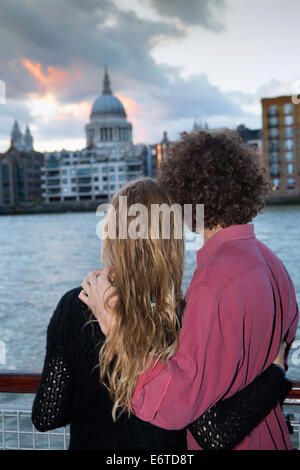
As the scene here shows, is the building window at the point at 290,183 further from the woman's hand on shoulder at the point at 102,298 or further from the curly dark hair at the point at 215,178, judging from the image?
the woman's hand on shoulder at the point at 102,298

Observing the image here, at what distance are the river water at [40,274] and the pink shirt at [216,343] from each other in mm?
169

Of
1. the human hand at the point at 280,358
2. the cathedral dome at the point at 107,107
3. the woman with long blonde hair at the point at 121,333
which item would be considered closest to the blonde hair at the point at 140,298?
the woman with long blonde hair at the point at 121,333

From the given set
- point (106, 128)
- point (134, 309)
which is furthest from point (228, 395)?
point (106, 128)

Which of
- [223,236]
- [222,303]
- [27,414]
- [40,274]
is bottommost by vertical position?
[40,274]

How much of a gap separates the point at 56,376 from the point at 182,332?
0.32m

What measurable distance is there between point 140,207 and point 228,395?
413 millimetres

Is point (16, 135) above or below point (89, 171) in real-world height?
above

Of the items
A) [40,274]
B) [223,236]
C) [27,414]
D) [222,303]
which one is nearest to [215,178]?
[223,236]

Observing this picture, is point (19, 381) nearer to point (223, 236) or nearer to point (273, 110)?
point (223, 236)

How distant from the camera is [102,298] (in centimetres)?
117

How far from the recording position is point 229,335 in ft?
3.70

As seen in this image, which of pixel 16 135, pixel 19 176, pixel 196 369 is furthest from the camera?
pixel 16 135

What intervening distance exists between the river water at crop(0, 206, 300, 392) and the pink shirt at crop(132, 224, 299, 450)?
169 millimetres

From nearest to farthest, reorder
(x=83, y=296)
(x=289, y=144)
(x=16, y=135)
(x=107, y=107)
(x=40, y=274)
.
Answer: (x=83, y=296) → (x=40, y=274) → (x=289, y=144) → (x=107, y=107) → (x=16, y=135)
